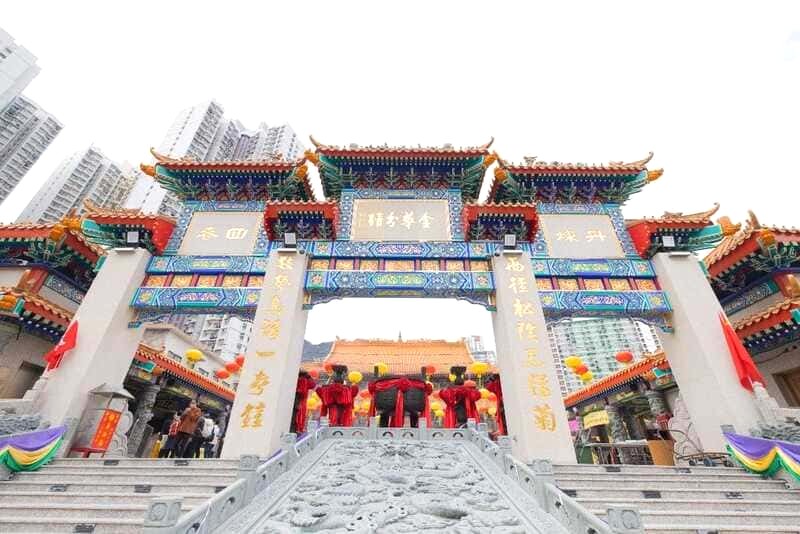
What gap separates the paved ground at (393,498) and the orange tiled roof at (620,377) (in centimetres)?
915

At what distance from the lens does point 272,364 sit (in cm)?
815

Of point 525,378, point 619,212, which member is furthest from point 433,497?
point 619,212

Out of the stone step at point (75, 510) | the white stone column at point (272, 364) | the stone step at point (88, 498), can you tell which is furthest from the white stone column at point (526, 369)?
the stone step at point (75, 510)

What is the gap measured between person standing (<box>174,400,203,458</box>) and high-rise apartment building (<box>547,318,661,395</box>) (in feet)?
223

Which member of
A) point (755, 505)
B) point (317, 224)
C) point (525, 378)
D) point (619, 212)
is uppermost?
point (619, 212)

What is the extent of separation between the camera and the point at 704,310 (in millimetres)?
8812

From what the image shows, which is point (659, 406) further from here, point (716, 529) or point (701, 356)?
point (716, 529)

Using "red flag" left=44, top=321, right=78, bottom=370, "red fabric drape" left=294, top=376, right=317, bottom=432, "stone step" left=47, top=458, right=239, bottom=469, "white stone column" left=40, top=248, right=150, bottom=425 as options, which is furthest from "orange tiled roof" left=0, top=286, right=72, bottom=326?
"red fabric drape" left=294, top=376, right=317, bottom=432

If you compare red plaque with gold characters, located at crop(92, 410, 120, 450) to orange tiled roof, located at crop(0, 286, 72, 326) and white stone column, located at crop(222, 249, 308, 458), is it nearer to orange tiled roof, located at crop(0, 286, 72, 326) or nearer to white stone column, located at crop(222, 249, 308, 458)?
white stone column, located at crop(222, 249, 308, 458)

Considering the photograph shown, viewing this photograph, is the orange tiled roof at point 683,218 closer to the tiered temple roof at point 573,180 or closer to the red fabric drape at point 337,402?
the tiered temple roof at point 573,180

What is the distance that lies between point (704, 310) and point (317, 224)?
421 inches

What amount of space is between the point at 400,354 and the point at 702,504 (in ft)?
65.4

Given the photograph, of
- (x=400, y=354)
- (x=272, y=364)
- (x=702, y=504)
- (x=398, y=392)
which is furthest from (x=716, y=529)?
(x=400, y=354)

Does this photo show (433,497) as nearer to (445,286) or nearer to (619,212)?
(445,286)
